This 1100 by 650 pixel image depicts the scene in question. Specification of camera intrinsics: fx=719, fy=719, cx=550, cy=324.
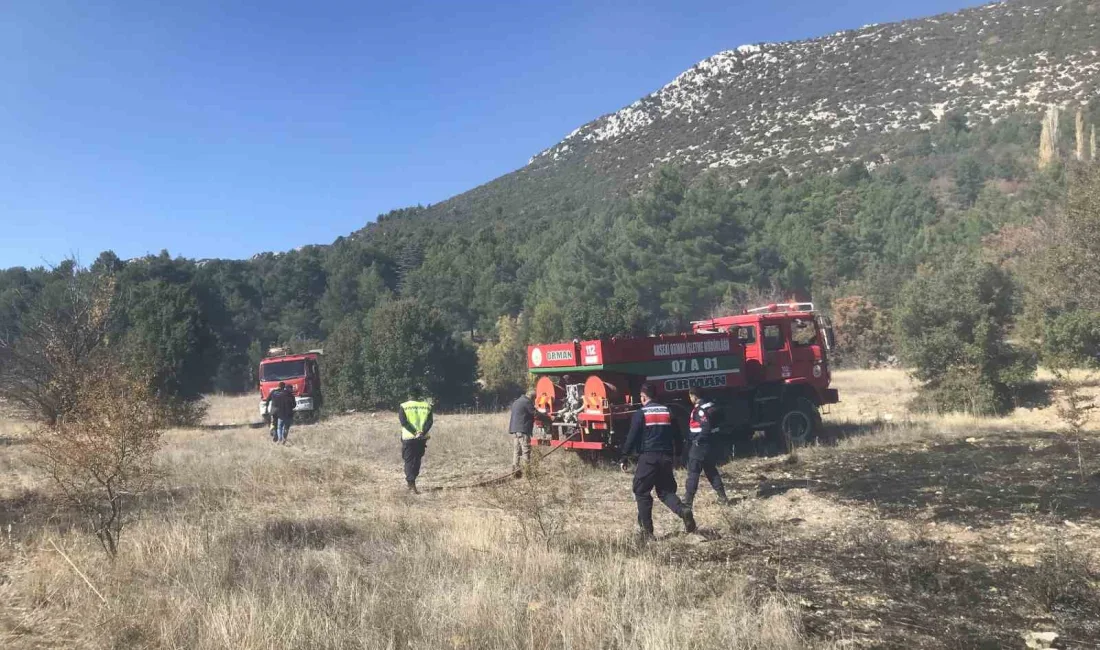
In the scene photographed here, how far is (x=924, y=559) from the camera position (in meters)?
6.46

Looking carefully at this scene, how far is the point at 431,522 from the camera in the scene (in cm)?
784

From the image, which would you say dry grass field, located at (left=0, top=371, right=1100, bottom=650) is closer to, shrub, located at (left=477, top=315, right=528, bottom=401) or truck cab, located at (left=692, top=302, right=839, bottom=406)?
truck cab, located at (left=692, top=302, right=839, bottom=406)

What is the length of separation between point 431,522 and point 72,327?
18.1 m

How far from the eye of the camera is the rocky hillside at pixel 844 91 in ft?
217

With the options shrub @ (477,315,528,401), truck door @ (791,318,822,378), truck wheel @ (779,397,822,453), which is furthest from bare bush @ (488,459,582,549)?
shrub @ (477,315,528,401)

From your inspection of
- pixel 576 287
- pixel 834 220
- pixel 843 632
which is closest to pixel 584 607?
pixel 843 632

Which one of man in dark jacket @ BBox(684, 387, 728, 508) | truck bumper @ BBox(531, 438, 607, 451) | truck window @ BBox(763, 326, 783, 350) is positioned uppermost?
truck window @ BBox(763, 326, 783, 350)

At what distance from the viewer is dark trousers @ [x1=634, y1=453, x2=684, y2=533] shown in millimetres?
7406

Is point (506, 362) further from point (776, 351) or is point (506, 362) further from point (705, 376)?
point (705, 376)

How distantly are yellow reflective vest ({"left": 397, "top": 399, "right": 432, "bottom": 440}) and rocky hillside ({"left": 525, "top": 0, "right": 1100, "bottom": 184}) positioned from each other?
199ft

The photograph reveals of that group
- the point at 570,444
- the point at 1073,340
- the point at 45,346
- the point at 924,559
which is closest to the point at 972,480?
the point at 924,559

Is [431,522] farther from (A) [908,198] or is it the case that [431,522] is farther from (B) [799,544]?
(A) [908,198]

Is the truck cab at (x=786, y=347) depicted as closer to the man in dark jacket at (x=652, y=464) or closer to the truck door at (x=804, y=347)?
the truck door at (x=804, y=347)

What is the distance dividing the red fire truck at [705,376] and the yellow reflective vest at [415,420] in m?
2.48
